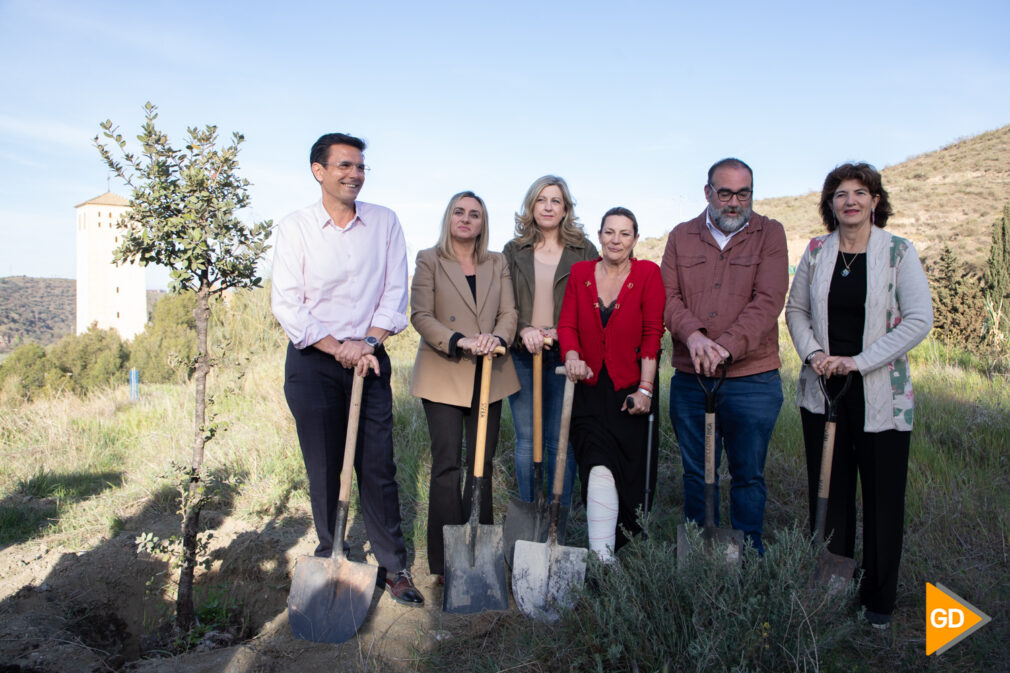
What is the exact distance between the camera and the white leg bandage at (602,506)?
11.5ft

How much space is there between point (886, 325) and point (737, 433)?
35.9 inches

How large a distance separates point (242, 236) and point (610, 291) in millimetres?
2078

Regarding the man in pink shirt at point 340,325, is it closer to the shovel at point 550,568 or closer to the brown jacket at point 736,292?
the shovel at point 550,568

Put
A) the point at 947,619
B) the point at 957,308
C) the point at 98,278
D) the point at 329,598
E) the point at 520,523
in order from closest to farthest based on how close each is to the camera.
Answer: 1. the point at 947,619
2. the point at 329,598
3. the point at 520,523
4. the point at 957,308
5. the point at 98,278

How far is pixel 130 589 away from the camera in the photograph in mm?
4164

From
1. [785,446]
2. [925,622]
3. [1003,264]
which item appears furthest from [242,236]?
[1003,264]

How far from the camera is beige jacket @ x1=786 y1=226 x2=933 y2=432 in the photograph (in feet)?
10.5

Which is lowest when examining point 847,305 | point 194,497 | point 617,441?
point 194,497

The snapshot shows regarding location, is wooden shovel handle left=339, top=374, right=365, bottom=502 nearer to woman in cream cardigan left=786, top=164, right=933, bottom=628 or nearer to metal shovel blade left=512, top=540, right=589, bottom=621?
metal shovel blade left=512, top=540, right=589, bottom=621

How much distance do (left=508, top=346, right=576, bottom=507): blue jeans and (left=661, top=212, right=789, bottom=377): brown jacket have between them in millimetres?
787

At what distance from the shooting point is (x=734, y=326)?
3412mm

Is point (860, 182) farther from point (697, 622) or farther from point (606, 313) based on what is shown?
point (697, 622)

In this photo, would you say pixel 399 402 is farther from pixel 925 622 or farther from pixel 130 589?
pixel 925 622

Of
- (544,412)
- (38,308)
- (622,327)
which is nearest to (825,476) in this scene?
(622,327)
